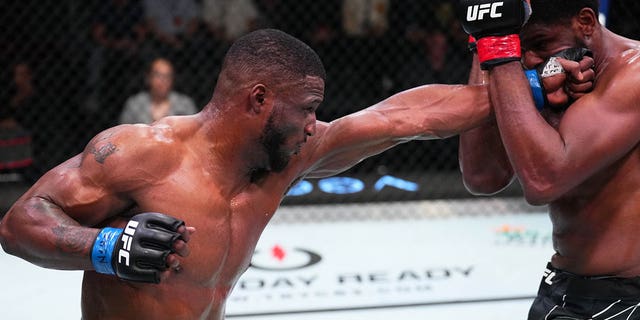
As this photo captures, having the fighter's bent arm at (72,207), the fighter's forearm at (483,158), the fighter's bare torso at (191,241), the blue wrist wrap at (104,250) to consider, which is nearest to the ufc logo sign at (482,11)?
the fighter's forearm at (483,158)

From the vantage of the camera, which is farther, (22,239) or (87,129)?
(87,129)

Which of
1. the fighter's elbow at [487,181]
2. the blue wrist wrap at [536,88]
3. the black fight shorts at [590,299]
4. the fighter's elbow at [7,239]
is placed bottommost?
the black fight shorts at [590,299]

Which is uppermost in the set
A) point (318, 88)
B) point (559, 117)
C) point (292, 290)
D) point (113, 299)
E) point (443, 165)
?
point (318, 88)

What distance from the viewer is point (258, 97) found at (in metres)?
1.74

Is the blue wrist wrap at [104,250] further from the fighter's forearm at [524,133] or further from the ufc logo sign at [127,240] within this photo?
the fighter's forearm at [524,133]

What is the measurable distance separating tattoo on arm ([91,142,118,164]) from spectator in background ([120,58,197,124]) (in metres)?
2.97

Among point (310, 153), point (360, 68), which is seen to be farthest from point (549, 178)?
point (360, 68)

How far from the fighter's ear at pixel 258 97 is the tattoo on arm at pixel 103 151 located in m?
0.29

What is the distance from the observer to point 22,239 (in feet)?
5.38

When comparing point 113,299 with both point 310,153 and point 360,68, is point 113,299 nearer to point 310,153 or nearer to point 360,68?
point 310,153

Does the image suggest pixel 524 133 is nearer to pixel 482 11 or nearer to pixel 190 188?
pixel 482 11

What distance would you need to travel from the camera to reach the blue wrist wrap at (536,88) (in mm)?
1912

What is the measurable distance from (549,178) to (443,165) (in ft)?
10.8

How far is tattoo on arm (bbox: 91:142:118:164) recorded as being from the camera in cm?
167
